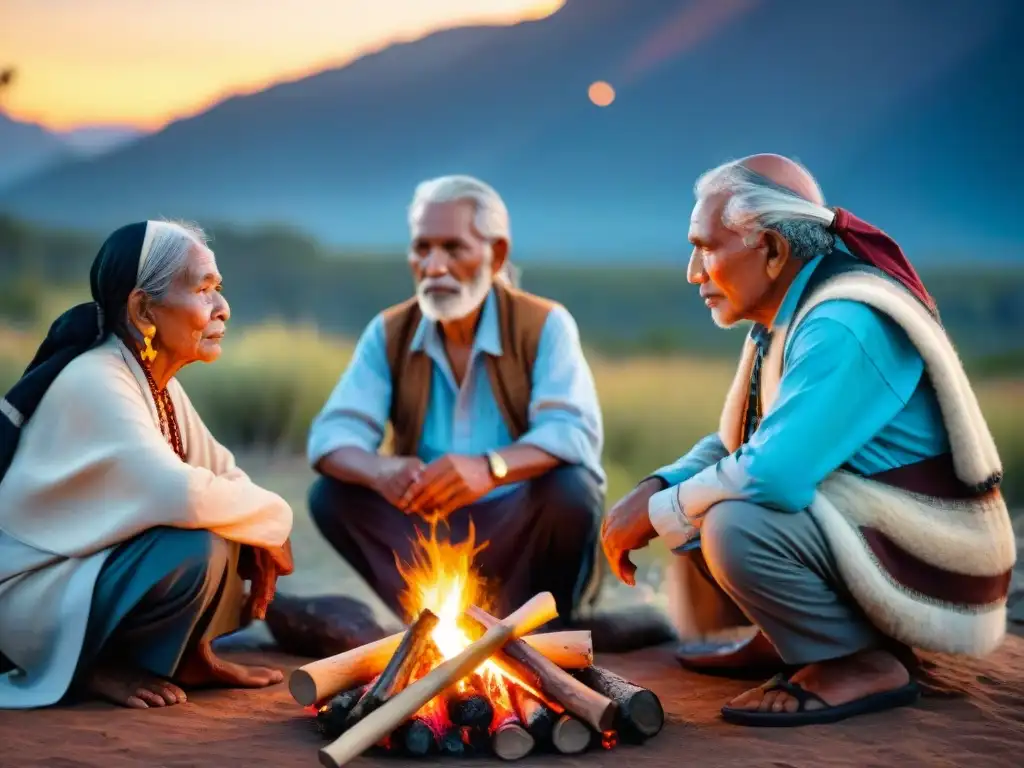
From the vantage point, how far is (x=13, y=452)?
166 inches

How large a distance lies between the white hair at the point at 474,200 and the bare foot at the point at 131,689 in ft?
7.46

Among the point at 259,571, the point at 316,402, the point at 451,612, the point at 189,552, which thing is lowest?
the point at 451,612

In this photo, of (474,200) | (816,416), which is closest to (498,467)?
(474,200)

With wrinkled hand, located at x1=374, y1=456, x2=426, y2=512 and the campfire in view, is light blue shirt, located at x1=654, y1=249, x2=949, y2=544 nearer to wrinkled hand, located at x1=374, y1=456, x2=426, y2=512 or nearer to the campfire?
the campfire

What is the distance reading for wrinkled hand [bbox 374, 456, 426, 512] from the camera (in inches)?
201

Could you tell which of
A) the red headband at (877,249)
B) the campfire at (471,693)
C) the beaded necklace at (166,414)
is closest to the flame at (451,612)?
the campfire at (471,693)

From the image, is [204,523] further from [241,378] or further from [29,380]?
[241,378]

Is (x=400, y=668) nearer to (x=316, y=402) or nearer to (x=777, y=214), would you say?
(x=777, y=214)

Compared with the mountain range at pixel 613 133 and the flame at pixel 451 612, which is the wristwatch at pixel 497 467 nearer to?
the flame at pixel 451 612

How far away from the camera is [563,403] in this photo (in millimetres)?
5367

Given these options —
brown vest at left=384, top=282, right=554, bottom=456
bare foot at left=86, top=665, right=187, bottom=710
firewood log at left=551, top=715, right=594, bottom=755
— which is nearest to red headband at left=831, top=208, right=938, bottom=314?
brown vest at left=384, top=282, right=554, bottom=456

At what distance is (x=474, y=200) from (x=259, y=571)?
6.53ft

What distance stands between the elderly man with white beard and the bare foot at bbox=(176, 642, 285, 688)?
2.98 feet

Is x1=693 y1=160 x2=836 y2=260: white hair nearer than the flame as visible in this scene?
No
